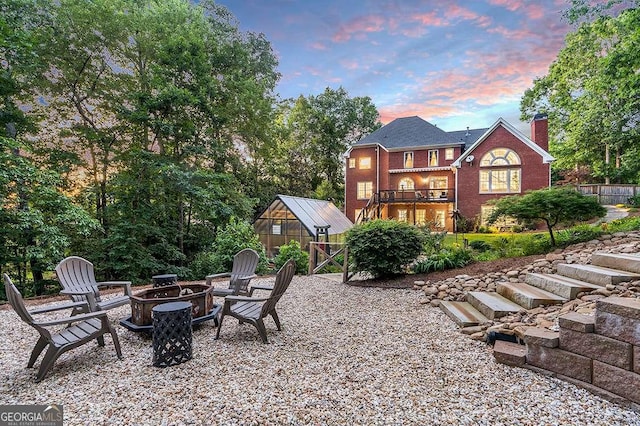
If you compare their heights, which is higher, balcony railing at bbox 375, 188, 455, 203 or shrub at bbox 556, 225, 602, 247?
balcony railing at bbox 375, 188, 455, 203

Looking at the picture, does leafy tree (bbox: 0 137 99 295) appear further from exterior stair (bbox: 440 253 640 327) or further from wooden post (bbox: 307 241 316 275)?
exterior stair (bbox: 440 253 640 327)

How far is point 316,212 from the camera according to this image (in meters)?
15.1

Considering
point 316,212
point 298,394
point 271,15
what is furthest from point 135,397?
point 316,212

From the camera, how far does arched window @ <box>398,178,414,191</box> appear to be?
21516mm

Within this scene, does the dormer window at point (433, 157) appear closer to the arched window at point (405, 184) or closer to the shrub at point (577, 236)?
the arched window at point (405, 184)

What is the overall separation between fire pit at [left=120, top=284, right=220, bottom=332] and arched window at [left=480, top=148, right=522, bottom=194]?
1793 cm

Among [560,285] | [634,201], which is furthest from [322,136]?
[560,285]

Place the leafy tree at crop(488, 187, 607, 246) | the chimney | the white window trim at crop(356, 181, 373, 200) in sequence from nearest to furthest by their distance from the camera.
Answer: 1. the leafy tree at crop(488, 187, 607, 246)
2. the chimney
3. the white window trim at crop(356, 181, 373, 200)

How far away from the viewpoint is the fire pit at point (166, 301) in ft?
13.0

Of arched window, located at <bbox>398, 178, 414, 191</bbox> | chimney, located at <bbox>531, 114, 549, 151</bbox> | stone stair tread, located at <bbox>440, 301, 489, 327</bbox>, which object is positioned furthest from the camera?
arched window, located at <bbox>398, 178, 414, 191</bbox>

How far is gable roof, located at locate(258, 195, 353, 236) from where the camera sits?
44.3 feet

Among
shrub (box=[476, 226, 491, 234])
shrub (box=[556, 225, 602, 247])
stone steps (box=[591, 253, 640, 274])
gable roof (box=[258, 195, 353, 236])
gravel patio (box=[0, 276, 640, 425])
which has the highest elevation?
gable roof (box=[258, 195, 353, 236])

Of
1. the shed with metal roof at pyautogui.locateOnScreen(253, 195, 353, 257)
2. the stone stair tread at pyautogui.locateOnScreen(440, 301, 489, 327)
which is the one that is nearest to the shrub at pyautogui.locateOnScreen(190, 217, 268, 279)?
the shed with metal roof at pyautogui.locateOnScreen(253, 195, 353, 257)

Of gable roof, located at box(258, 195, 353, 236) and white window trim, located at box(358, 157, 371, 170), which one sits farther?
white window trim, located at box(358, 157, 371, 170)
